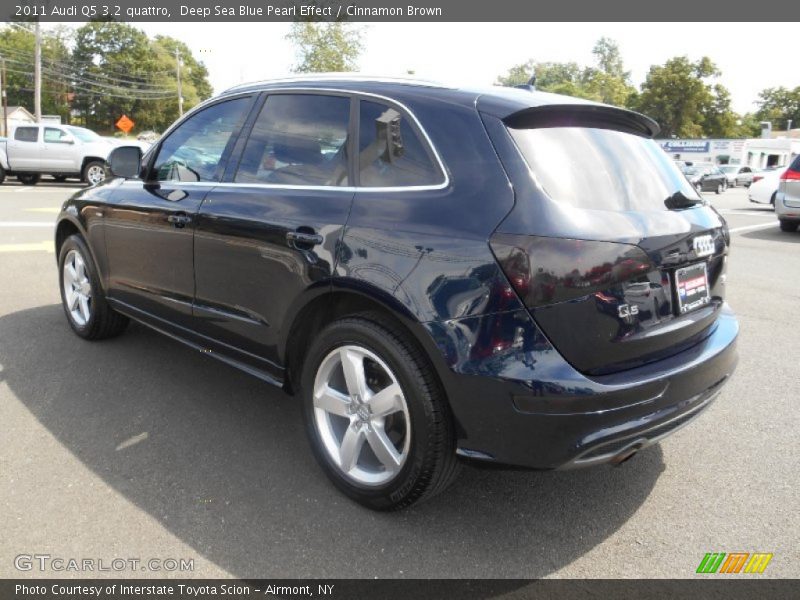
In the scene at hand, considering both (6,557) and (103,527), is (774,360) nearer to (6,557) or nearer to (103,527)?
(103,527)

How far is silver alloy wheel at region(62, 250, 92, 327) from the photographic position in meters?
4.56

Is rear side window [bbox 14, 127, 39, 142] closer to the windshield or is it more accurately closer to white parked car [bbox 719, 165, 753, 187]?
the windshield

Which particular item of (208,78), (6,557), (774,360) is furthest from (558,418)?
(208,78)

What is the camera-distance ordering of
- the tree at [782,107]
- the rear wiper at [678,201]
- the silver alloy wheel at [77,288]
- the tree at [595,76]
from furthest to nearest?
the tree at [782,107], the tree at [595,76], the silver alloy wheel at [77,288], the rear wiper at [678,201]

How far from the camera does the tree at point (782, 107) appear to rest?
4146 inches

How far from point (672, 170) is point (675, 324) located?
0.84m

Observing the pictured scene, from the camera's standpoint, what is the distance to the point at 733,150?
56.1m

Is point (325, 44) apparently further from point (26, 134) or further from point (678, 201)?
point (678, 201)

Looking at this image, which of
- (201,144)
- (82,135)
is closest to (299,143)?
(201,144)

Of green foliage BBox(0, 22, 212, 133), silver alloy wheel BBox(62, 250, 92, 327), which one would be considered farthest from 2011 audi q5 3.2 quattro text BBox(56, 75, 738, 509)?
green foliage BBox(0, 22, 212, 133)

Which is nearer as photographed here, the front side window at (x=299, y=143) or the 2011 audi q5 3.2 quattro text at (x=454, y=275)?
the 2011 audi q5 3.2 quattro text at (x=454, y=275)

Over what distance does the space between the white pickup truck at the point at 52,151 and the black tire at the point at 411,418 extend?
18.1 metres

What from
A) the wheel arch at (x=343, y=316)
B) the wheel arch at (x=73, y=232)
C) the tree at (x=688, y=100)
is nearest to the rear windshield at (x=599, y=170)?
the wheel arch at (x=343, y=316)

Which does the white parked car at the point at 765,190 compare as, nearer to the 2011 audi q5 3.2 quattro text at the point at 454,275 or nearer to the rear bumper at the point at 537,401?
the 2011 audi q5 3.2 quattro text at the point at 454,275
